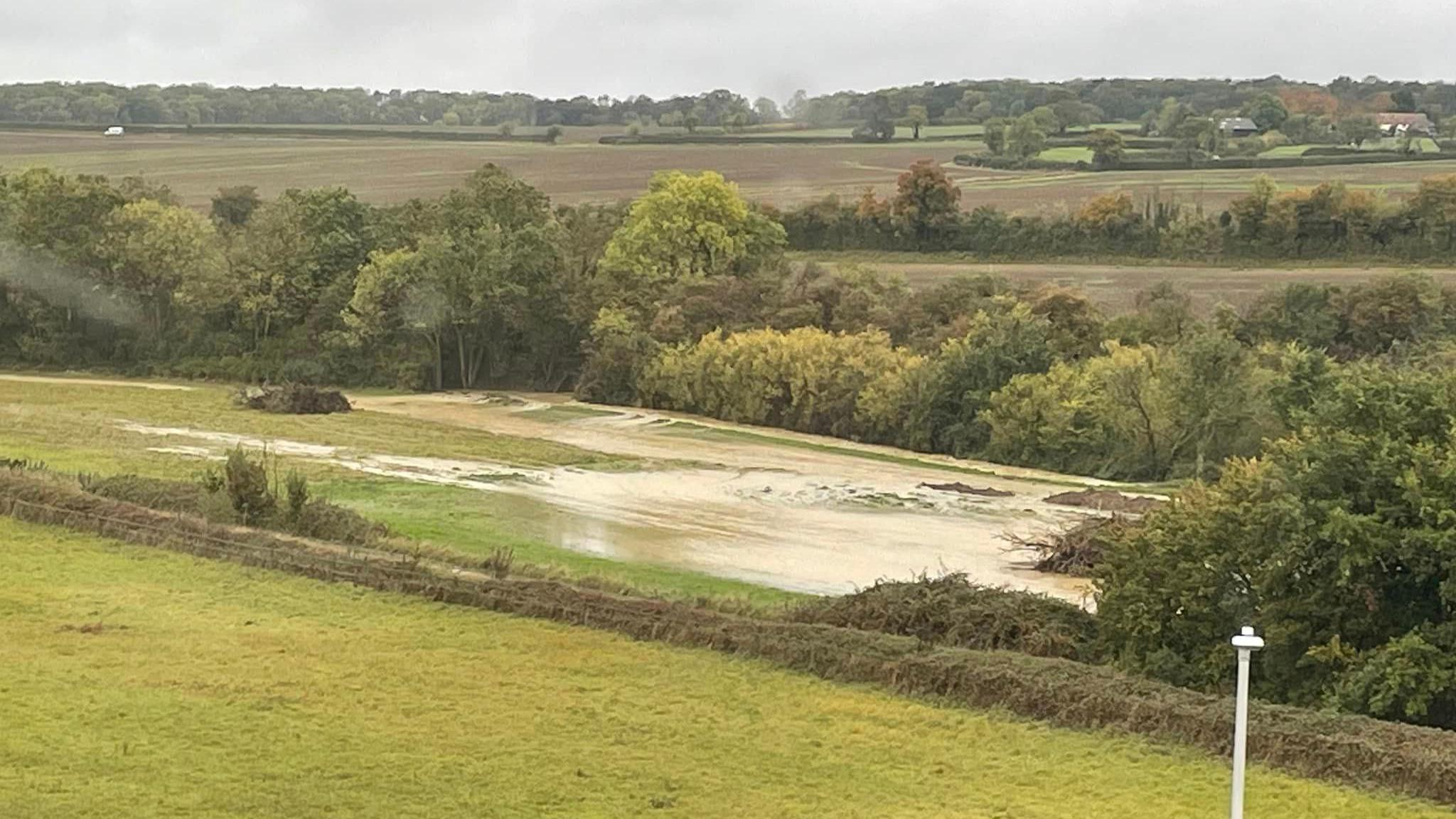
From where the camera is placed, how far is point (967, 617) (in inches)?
866

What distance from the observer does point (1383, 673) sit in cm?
1805

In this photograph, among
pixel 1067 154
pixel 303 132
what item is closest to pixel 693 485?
pixel 1067 154

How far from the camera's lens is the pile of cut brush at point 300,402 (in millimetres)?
50469

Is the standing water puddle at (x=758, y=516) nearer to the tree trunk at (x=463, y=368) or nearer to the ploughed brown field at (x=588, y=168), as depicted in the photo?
the tree trunk at (x=463, y=368)

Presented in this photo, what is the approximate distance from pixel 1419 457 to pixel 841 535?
1594cm

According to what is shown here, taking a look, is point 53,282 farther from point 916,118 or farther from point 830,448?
point 916,118

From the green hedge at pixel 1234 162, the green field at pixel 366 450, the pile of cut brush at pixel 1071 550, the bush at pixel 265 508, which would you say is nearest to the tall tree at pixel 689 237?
the green field at pixel 366 450

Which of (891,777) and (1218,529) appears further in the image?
(1218,529)

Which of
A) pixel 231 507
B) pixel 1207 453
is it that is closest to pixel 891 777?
pixel 231 507

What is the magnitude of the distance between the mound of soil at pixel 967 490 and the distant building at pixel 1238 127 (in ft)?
156

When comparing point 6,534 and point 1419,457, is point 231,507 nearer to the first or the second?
point 6,534

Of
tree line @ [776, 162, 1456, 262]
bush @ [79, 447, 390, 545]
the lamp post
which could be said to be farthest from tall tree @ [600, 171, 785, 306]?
the lamp post

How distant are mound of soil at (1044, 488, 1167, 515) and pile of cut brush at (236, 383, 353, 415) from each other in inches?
900

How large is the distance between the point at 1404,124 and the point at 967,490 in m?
52.4
